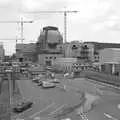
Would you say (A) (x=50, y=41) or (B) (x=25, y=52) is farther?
(A) (x=50, y=41)

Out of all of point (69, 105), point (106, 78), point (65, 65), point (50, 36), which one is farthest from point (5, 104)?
point (50, 36)

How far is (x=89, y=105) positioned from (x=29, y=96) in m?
3.93

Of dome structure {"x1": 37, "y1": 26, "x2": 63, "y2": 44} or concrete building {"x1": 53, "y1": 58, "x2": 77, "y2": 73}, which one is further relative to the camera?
dome structure {"x1": 37, "y1": 26, "x2": 63, "y2": 44}

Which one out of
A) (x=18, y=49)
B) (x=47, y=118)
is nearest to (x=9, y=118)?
(x=47, y=118)

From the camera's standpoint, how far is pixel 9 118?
9516 millimetres

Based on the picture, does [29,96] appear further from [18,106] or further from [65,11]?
[65,11]

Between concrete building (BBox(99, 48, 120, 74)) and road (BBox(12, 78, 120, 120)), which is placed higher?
concrete building (BBox(99, 48, 120, 74))

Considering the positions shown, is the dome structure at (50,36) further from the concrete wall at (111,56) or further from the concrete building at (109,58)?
the concrete wall at (111,56)

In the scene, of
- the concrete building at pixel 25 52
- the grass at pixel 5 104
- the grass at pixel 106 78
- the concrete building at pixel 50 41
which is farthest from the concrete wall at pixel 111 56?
the concrete building at pixel 25 52

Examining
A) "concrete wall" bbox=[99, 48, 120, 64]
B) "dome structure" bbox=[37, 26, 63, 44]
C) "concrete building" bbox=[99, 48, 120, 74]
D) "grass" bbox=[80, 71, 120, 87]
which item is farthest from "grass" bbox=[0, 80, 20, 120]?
"dome structure" bbox=[37, 26, 63, 44]

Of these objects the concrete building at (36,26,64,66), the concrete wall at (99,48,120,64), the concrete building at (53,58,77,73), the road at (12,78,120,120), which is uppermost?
the concrete building at (36,26,64,66)

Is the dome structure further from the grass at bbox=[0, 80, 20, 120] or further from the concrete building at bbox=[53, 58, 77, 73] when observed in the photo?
the grass at bbox=[0, 80, 20, 120]

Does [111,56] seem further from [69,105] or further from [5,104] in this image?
[5,104]

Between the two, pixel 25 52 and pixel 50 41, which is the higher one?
pixel 50 41
